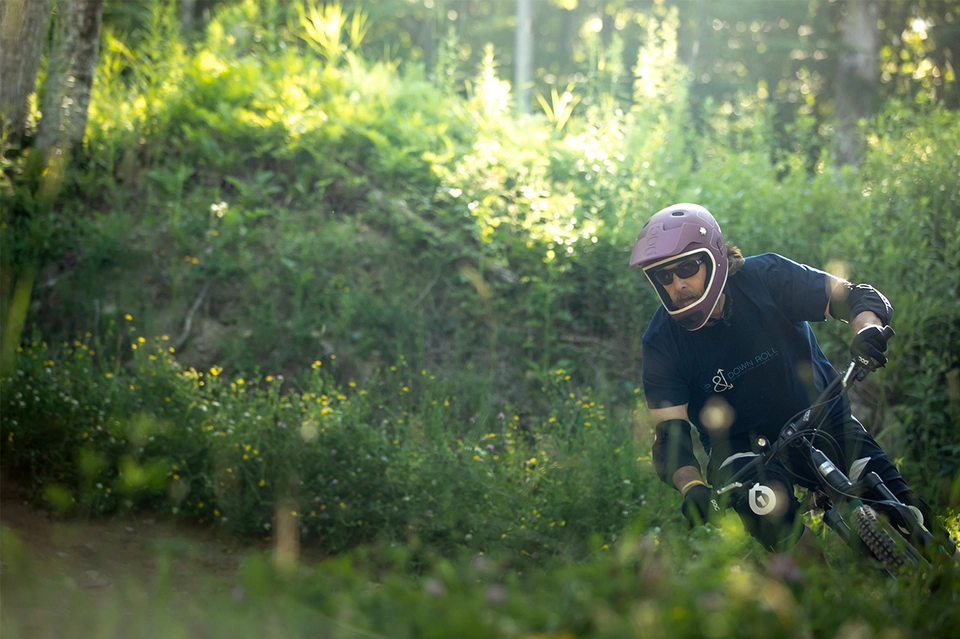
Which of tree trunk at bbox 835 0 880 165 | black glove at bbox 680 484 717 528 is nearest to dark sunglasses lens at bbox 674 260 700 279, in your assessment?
black glove at bbox 680 484 717 528

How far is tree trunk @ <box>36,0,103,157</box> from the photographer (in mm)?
8545

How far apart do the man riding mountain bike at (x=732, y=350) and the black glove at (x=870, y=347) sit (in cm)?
30

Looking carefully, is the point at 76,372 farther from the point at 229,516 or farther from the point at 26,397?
the point at 229,516

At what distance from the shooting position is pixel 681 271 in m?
4.43

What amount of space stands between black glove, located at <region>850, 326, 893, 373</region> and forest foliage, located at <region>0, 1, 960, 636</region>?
1357 millimetres

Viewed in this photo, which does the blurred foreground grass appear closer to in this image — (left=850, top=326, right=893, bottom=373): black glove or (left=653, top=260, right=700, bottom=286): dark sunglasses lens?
(left=850, top=326, right=893, bottom=373): black glove

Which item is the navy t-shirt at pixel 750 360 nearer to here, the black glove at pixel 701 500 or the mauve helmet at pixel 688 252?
the mauve helmet at pixel 688 252

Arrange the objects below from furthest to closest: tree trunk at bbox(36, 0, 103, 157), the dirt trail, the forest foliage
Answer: tree trunk at bbox(36, 0, 103, 157)
the forest foliage
the dirt trail

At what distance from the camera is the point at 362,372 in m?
8.02

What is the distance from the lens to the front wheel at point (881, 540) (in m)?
3.51

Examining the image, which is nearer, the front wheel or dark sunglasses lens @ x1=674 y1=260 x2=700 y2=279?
the front wheel

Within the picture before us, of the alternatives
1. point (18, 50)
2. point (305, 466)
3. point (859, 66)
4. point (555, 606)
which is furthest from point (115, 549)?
point (859, 66)

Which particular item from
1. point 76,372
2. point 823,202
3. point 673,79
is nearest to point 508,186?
point 673,79

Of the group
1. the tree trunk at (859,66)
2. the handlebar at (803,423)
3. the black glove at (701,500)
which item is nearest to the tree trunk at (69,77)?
the black glove at (701,500)
